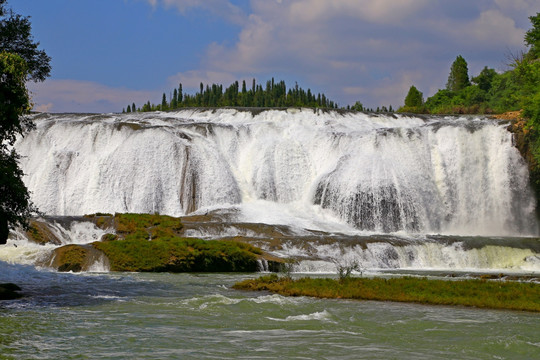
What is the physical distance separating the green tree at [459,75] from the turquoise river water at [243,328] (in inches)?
4070

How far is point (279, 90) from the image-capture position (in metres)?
129

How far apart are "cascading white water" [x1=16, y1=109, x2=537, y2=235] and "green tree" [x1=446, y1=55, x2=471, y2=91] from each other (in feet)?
220

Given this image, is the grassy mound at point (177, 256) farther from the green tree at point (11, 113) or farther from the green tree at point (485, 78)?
the green tree at point (485, 78)

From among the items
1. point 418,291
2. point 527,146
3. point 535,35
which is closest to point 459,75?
point 535,35

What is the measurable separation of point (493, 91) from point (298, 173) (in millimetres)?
49379

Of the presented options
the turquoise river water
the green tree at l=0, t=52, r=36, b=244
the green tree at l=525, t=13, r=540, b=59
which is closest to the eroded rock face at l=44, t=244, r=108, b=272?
the turquoise river water

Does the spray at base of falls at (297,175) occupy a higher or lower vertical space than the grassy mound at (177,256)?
higher

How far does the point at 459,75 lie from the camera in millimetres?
116062

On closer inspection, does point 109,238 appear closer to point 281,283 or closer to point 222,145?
point 281,283

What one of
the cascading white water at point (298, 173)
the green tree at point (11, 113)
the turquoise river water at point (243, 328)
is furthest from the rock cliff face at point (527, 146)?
the green tree at point (11, 113)

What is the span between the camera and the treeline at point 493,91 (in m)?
54.8

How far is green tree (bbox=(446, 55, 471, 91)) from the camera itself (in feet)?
378

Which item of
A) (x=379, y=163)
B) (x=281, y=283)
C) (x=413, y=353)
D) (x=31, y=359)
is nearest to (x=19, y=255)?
(x=281, y=283)

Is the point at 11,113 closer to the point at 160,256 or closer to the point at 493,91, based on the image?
the point at 160,256
